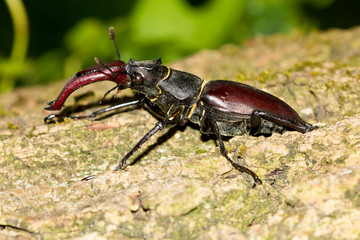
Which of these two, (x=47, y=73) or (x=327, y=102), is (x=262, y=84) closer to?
(x=327, y=102)

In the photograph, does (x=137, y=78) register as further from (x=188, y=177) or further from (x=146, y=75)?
(x=188, y=177)

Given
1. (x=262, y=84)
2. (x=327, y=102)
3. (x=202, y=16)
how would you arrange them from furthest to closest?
(x=202, y=16) → (x=262, y=84) → (x=327, y=102)

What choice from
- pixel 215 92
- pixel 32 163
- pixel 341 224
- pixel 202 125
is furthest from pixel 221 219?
pixel 32 163

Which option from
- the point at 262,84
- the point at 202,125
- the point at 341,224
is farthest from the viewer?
the point at 262,84

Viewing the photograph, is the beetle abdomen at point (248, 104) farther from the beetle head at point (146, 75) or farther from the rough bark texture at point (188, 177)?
the beetle head at point (146, 75)

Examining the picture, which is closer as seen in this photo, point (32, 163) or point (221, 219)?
point (221, 219)

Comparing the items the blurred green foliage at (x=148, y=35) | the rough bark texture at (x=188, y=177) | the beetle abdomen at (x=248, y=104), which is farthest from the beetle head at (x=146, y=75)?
the blurred green foliage at (x=148, y=35)

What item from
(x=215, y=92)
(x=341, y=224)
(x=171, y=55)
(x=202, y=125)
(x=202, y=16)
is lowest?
(x=341, y=224)

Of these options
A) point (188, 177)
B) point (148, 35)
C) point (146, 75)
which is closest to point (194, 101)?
point (146, 75)
